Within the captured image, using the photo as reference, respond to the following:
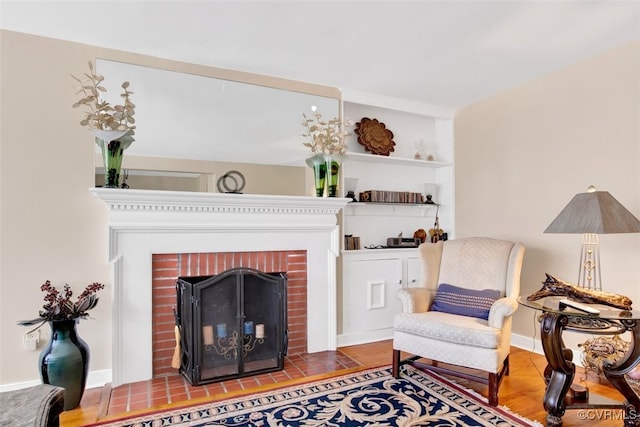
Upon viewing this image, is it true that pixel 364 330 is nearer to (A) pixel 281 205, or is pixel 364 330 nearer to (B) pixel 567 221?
(A) pixel 281 205

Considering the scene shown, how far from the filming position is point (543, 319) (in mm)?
2096

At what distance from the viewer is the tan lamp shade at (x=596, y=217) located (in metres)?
2.22

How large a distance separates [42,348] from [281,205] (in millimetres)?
1927

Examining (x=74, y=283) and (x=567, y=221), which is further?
(x=74, y=283)

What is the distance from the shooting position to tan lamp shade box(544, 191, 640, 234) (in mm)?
2223

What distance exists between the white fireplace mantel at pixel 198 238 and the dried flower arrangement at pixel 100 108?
1.48 ft

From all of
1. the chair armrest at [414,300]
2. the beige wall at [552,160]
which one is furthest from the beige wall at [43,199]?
the beige wall at [552,160]

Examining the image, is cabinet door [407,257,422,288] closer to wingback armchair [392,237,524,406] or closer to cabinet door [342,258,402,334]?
cabinet door [342,258,402,334]

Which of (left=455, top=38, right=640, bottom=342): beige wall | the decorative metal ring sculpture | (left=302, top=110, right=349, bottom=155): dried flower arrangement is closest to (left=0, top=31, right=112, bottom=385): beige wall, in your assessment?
the decorative metal ring sculpture

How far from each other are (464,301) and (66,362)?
8.85 feet

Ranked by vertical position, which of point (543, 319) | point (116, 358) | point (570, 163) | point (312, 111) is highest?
point (312, 111)

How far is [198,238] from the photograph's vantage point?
2854 millimetres

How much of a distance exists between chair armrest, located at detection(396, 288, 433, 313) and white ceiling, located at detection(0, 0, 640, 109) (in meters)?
1.82

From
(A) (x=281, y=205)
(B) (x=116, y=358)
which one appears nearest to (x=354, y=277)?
(A) (x=281, y=205)
